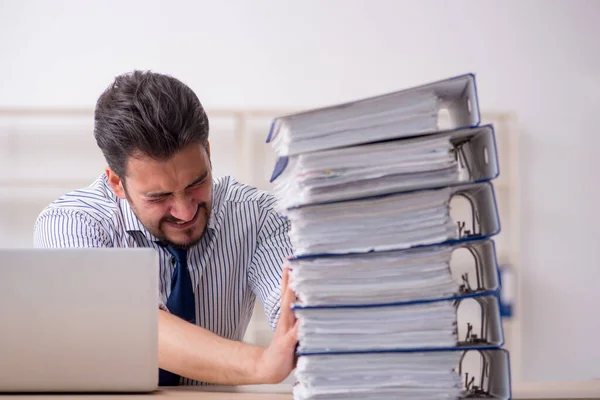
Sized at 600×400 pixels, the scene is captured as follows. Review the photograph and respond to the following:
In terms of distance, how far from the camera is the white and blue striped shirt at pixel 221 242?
174 centimetres

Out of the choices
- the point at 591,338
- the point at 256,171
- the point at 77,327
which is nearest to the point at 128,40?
the point at 256,171

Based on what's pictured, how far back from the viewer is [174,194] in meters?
1.66

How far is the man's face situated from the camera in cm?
165

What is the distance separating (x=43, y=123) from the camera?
4.02 meters

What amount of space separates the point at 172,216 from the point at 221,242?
0.22 metres

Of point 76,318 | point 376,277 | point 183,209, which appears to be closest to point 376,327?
point 376,277

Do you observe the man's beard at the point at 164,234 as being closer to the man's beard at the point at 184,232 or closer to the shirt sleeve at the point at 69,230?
the man's beard at the point at 184,232

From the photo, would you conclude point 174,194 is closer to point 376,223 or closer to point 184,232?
point 184,232

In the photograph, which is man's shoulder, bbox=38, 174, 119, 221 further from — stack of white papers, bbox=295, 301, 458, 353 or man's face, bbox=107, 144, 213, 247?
stack of white papers, bbox=295, 301, 458, 353

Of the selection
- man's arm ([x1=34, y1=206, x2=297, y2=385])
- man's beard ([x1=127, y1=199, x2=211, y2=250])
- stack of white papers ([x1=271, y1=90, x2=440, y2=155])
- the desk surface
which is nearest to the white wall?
man's beard ([x1=127, y1=199, x2=211, y2=250])

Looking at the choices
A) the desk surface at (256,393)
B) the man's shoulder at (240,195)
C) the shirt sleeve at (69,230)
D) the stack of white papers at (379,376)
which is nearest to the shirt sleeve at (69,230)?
the shirt sleeve at (69,230)

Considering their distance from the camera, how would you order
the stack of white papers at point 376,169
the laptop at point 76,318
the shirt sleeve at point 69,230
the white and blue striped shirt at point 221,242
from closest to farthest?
1. the stack of white papers at point 376,169
2. the laptop at point 76,318
3. the shirt sleeve at point 69,230
4. the white and blue striped shirt at point 221,242

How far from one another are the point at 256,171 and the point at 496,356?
3.28 meters

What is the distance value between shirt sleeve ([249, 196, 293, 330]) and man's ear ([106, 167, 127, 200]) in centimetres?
33
